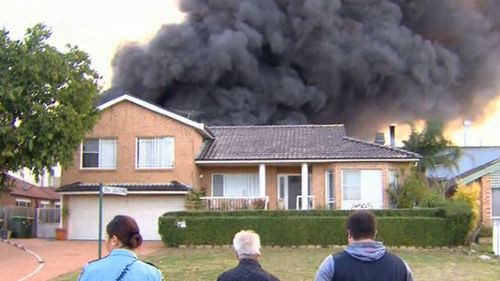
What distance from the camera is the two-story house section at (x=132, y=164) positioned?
29.4 m

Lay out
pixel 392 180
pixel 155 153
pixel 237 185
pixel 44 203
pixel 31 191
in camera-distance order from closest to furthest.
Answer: pixel 392 180, pixel 155 153, pixel 237 185, pixel 31 191, pixel 44 203

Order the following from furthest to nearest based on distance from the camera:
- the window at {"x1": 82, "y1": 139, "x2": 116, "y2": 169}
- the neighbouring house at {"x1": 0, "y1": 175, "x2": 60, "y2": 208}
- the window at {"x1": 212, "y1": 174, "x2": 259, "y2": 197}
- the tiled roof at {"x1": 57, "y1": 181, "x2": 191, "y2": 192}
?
the neighbouring house at {"x1": 0, "y1": 175, "x2": 60, "y2": 208}
the window at {"x1": 212, "y1": 174, "x2": 259, "y2": 197}
the window at {"x1": 82, "y1": 139, "x2": 116, "y2": 169}
the tiled roof at {"x1": 57, "y1": 181, "x2": 191, "y2": 192}

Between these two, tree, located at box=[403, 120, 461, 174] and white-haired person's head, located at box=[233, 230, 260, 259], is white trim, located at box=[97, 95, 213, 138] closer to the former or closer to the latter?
tree, located at box=[403, 120, 461, 174]

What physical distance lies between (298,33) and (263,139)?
23.3 meters

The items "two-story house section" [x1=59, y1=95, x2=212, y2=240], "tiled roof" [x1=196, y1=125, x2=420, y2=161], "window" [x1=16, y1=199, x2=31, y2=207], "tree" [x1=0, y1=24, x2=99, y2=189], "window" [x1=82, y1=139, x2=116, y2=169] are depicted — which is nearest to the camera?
"tree" [x1=0, y1=24, x2=99, y2=189]

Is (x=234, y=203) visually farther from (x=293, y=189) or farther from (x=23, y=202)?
(x=23, y=202)

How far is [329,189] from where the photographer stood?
97.9ft

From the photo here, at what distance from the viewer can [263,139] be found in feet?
106

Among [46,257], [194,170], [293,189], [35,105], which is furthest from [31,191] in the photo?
[46,257]

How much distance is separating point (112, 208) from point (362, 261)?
25.9 m

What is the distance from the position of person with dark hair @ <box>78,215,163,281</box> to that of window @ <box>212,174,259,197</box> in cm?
2681

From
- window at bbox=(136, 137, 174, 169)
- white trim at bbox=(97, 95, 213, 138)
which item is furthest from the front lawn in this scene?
white trim at bbox=(97, 95, 213, 138)

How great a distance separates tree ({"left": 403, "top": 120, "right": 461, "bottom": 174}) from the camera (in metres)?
35.9

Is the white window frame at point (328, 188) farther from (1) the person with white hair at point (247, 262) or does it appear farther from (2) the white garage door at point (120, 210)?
(1) the person with white hair at point (247, 262)
